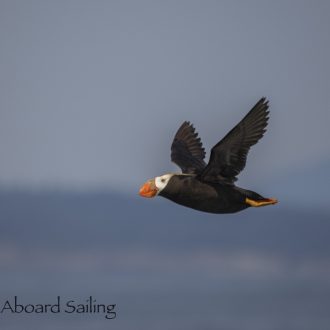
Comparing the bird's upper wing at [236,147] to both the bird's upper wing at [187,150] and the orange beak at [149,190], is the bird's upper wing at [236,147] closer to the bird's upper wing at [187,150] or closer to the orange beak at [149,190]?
Answer: the orange beak at [149,190]

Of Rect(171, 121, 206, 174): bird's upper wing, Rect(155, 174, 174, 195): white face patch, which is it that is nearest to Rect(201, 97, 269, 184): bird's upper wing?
Rect(155, 174, 174, 195): white face patch

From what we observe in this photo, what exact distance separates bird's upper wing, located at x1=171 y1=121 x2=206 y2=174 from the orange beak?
136 cm

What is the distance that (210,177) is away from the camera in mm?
14141

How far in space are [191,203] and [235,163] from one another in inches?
34.6

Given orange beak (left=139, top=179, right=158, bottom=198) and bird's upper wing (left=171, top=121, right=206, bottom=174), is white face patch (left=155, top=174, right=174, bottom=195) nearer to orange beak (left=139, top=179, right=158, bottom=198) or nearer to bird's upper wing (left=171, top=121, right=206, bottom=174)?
orange beak (left=139, top=179, right=158, bottom=198)

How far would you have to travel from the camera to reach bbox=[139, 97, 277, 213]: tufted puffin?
13789mm

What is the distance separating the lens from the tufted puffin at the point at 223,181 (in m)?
13.8

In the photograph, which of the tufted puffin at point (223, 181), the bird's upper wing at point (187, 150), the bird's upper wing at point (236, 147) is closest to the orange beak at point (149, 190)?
the tufted puffin at point (223, 181)

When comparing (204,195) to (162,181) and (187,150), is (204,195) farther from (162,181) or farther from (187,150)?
(187,150)

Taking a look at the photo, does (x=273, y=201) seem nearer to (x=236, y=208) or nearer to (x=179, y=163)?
(x=236, y=208)

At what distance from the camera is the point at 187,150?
54.2 ft

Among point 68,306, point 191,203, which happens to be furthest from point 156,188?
point 68,306

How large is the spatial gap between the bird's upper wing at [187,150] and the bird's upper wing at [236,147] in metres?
1.24

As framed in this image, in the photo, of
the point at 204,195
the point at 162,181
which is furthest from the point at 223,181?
the point at 162,181
